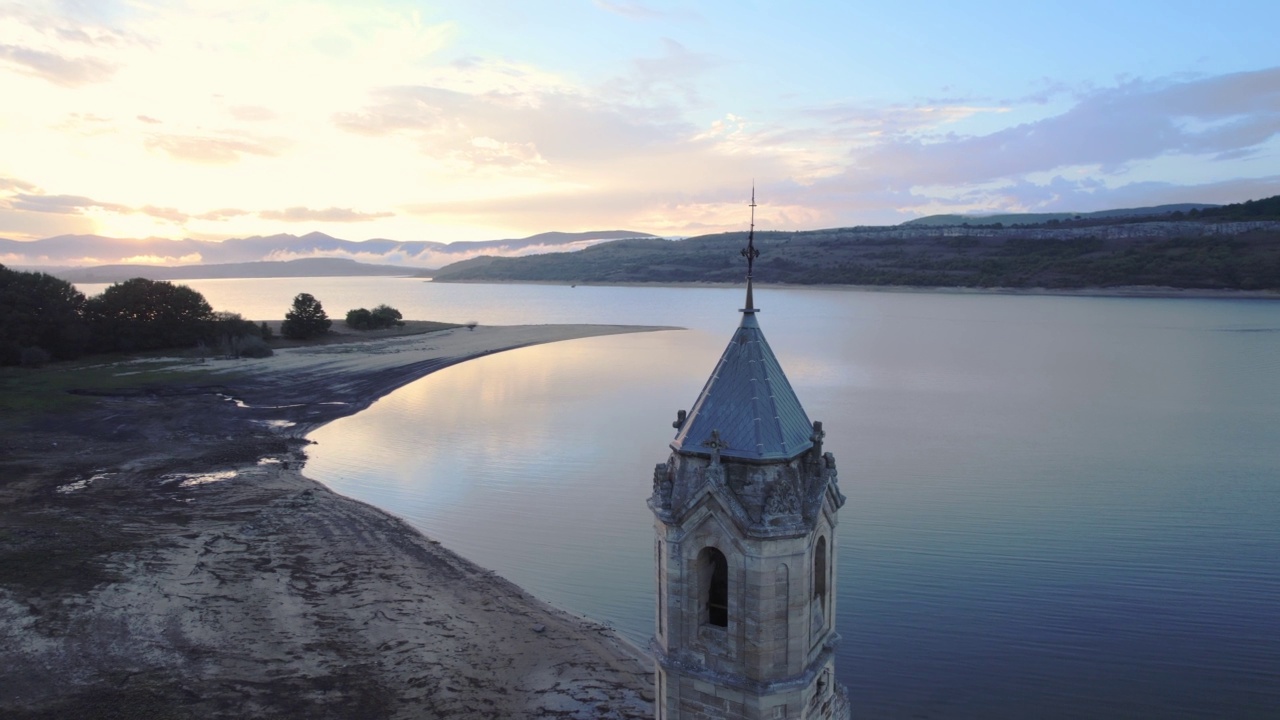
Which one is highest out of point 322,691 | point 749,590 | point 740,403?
point 740,403

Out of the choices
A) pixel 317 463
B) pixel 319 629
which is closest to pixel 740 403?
pixel 319 629

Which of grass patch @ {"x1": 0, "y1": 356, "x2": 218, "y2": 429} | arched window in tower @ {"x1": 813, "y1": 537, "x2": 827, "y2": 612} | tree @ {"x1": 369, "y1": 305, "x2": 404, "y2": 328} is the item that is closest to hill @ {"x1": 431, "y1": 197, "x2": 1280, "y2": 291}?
tree @ {"x1": 369, "y1": 305, "x2": 404, "y2": 328}

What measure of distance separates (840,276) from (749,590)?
141 metres

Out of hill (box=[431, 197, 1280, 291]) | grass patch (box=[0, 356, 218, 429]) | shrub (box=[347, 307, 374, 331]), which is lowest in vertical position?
grass patch (box=[0, 356, 218, 429])

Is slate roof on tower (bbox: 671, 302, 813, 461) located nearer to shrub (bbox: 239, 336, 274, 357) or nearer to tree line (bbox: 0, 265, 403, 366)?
tree line (bbox: 0, 265, 403, 366)

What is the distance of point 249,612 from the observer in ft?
55.5

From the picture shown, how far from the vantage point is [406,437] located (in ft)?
117

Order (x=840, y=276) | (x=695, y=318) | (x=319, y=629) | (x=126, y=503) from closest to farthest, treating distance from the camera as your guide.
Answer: (x=319, y=629) → (x=126, y=503) → (x=695, y=318) → (x=840, y=276)

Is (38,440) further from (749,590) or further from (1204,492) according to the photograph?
(1204,492)

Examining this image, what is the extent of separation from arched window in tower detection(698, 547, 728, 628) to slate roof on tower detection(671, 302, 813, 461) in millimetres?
1310

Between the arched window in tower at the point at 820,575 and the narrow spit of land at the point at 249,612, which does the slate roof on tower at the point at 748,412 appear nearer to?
the arched window in tower at the point at 820,575

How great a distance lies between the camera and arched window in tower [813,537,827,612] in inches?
346

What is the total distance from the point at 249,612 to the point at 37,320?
44198 millimetres

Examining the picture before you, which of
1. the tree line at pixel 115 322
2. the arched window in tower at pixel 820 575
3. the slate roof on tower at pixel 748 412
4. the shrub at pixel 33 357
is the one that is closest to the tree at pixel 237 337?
the tree line at pixel 115 322
